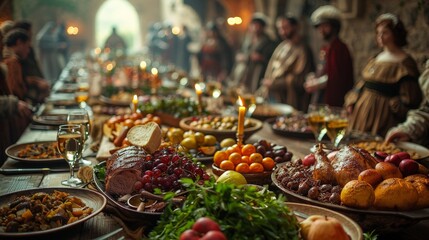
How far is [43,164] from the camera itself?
2510 millimetres

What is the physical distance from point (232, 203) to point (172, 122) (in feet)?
7.70

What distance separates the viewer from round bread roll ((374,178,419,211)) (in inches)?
62.6

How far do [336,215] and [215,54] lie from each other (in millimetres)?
10094

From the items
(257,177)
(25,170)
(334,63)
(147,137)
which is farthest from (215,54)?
(257,177)

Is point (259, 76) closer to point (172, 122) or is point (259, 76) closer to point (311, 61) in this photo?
point (311, 61)

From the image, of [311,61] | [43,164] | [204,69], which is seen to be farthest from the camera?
[204,69]

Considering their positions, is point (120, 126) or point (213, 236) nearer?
point (213, 236)

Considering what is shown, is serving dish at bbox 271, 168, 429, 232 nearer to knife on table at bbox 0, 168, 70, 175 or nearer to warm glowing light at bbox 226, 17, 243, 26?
knife on table at bbox 0, 168, 70, 175

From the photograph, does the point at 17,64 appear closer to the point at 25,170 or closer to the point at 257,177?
the point at 25,170

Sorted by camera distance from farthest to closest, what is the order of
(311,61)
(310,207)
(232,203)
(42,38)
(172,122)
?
(42,38)
(311,61)
(172,122)
(310,207)
(232,203)

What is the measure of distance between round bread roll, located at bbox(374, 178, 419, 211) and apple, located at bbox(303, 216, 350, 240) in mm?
355

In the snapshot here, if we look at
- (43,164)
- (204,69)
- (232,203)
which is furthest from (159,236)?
(204,69)

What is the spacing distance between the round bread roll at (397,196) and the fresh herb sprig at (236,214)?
41 cm

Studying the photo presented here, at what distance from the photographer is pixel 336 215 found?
1.49m
